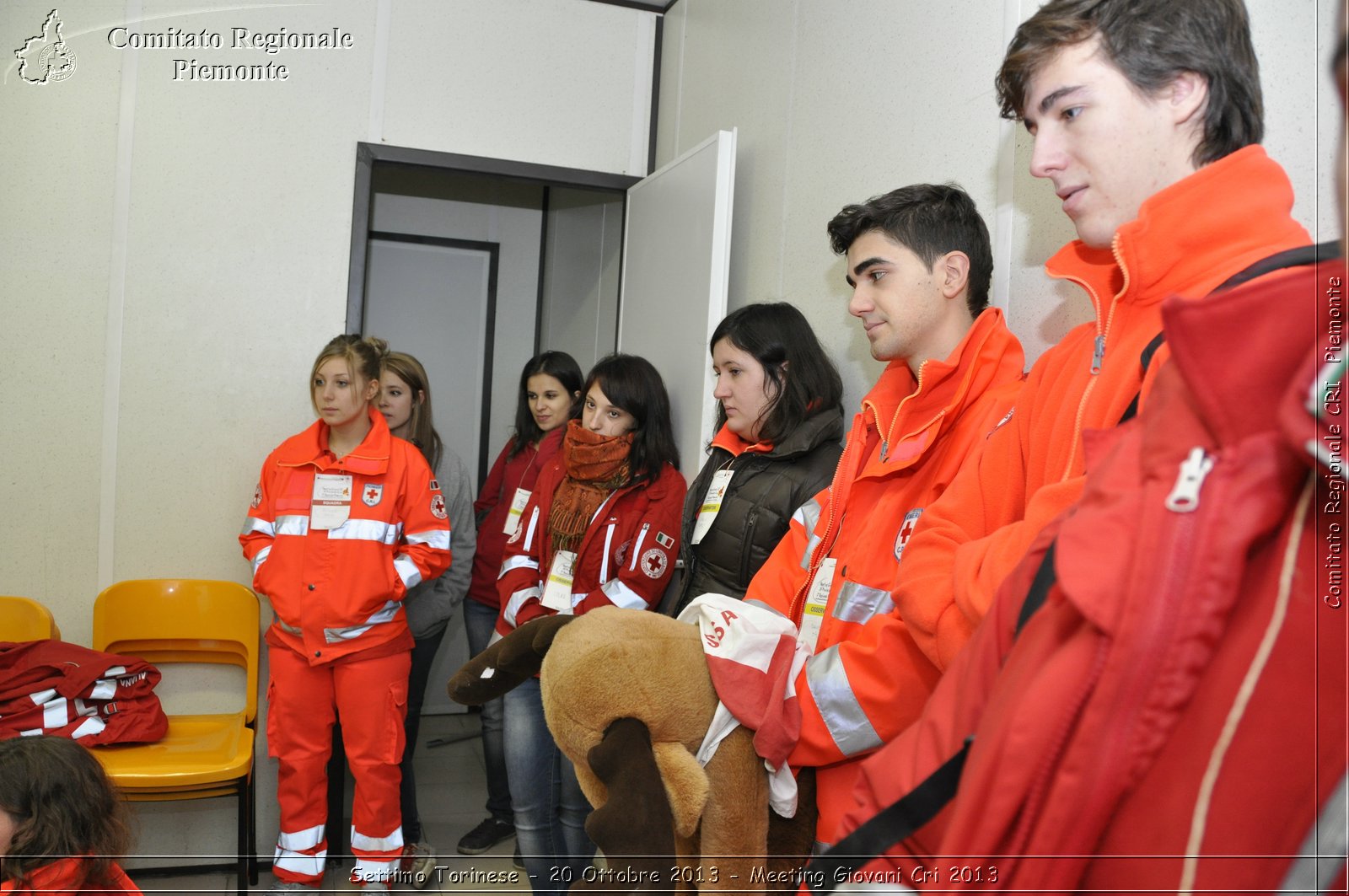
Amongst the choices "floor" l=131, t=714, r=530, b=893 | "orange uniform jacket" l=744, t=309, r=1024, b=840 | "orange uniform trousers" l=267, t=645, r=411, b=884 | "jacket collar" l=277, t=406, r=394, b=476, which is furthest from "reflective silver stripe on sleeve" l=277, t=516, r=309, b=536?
"orange uniform jacket" l=744, t=309, r=1024, b=840

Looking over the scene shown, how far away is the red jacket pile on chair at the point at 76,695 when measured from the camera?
283cm

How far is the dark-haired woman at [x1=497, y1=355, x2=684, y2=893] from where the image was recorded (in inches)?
108

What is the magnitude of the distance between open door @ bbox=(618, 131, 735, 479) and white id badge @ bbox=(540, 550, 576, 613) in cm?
53

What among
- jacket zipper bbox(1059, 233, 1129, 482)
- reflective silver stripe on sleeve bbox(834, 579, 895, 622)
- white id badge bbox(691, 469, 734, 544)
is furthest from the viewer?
white id badge bbox(691, 469, 734, 544)

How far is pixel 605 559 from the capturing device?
9.41ft

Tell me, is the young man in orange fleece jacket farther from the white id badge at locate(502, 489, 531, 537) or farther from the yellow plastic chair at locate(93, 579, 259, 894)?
the yellow plastic chair at locate(93, 579, 259, 894)

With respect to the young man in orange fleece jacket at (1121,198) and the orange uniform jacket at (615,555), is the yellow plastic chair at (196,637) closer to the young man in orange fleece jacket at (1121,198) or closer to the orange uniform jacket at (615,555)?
the orange uniform jacket at (615,555)

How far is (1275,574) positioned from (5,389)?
400cm

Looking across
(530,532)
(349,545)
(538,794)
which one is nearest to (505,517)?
(530,532)

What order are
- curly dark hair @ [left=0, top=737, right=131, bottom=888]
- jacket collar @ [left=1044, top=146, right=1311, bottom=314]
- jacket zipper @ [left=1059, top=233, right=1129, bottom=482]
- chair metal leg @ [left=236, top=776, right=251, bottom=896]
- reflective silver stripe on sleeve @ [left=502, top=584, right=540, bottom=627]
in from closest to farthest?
jacket collar @ [left=1044, top=146, right=1311, bottom=314] → jacket zipper @ [left=1059, top=233, right=1129, bottom=482] → curly dark hair @ [left=0, top=737, right=131, bottom=888] → chair metal leg @ [left=236, top=776, right=251, bottom=896] → reflective silver stripe on sleeve @ [left=502, top=584, right=540, bottom=627]

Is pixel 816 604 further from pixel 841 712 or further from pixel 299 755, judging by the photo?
pixel 299 755

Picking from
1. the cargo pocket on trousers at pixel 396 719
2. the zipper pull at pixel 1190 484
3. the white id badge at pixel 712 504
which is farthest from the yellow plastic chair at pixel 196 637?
the zipper pull at pixel 1190 484

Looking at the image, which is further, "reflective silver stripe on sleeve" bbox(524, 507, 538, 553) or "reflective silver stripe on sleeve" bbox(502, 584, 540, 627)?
"reflective silver stripe on sleeve" bbox(524, 507, 538, 553)

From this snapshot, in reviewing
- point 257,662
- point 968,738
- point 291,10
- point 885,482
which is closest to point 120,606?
point 257,662
